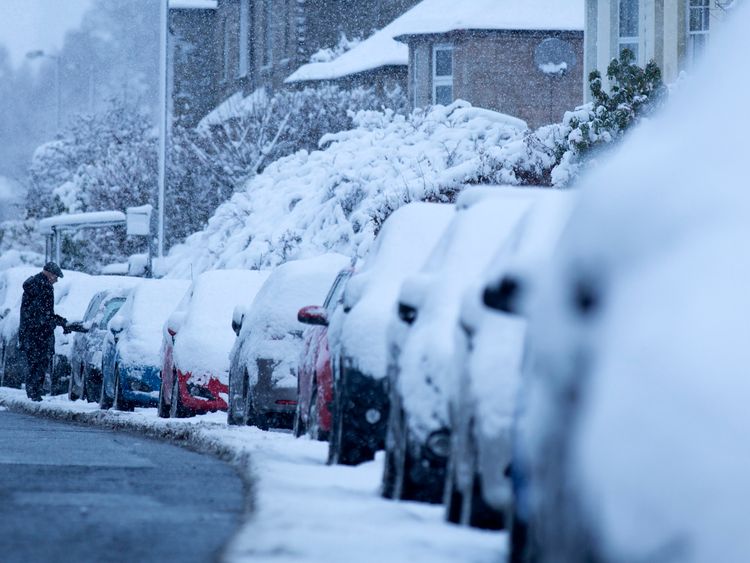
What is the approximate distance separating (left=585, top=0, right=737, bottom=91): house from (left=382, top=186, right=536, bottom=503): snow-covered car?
16910mm

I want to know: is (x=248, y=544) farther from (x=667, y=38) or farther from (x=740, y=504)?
(x=667, y=38)

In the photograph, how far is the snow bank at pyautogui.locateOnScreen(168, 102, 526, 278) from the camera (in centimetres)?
2841

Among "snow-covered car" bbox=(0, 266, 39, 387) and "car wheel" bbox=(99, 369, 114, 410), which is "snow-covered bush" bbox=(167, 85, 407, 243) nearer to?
"snow-covered car" bbox=(0, 266, 39, 387)

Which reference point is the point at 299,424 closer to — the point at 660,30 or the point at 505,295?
the point at 505,295

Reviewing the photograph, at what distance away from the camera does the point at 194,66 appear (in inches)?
2623

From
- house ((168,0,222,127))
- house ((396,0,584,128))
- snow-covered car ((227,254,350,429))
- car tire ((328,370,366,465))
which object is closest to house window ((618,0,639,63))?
house ((396,0,584,128))

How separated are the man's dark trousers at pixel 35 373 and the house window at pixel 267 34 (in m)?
35.0

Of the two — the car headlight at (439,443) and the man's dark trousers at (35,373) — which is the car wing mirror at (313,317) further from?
the man's dark trousers at (35,373)

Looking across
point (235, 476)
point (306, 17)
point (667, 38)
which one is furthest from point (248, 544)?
point (306, 17)

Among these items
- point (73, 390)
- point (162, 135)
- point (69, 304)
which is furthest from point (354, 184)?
point (162, 135)

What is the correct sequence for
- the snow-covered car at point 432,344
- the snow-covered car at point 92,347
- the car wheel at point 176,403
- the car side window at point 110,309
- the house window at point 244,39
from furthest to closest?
the house window at point 244,39
the car side window at point 110,309
the snow-covered car at point 92,347
the car wheel at point 176,403
the snow-covered car at point 432,344

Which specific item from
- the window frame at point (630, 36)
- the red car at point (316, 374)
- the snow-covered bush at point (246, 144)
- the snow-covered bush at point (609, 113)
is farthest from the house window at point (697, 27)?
the snow-covered bush at point (246, 144)

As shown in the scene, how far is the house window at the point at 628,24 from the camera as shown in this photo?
94.7ft

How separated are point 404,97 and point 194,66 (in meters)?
21.8
